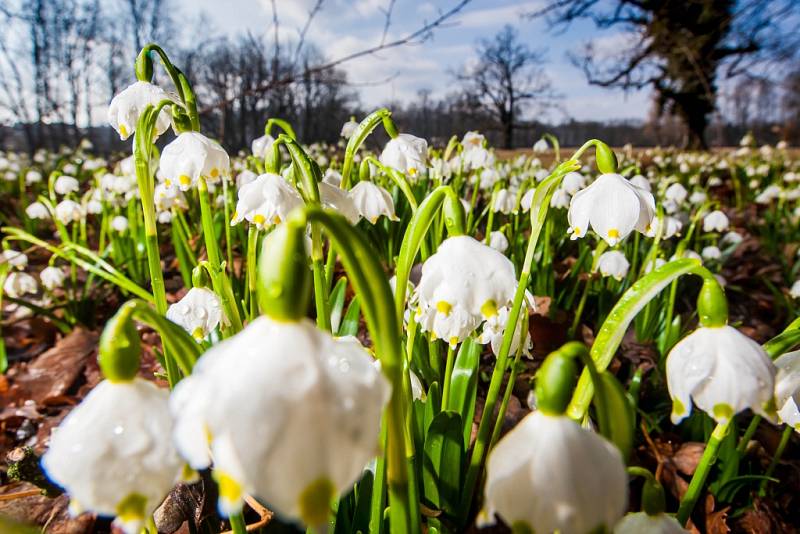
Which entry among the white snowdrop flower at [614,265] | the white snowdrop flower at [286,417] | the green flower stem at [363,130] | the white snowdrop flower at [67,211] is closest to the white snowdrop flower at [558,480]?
the white snowdrop flower at [286,417]

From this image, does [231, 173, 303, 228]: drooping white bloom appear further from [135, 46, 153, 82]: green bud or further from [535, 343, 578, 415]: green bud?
[535, 343, 578, 415]: green bud

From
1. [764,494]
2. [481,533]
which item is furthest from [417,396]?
[764,494]

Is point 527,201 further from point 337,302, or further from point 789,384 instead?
point 789,384

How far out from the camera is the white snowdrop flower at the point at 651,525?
0.57 metres

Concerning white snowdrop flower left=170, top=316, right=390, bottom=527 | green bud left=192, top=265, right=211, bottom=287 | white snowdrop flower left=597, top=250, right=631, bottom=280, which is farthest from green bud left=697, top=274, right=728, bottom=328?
white snowdrop flower left=597, top=250, right=631, bottom=280

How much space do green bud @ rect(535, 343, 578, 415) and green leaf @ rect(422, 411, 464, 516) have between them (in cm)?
50

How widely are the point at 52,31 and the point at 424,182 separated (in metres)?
17.0

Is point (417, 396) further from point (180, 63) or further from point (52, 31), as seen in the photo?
point (52, 31)

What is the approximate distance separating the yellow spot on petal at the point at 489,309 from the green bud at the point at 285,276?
0.31 m

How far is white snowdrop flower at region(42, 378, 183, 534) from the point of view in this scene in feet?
1.39

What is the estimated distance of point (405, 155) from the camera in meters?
1.26

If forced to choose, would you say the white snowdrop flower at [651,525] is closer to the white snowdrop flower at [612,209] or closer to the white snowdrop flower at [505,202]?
the white snowdrop flower at [612,209]

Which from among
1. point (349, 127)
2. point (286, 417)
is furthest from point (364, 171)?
point (349, 127)

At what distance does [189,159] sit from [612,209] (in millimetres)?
752
